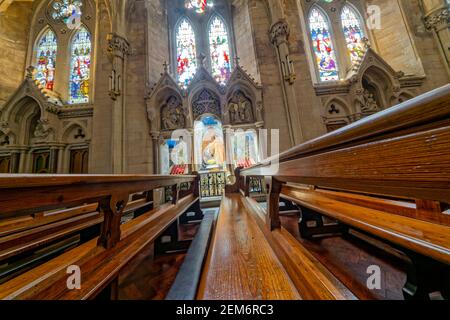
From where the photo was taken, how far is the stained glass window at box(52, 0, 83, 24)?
778 cm

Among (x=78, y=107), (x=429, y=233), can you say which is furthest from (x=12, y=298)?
(x=78, y=107)

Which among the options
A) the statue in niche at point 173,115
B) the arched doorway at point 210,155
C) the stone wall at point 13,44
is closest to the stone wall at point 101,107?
the statue in niche at point 173,115

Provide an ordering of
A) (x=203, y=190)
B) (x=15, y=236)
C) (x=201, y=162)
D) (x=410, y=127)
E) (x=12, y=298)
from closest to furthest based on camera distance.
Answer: (x=410, y=127) < (x=12, y=298) < (x=15, y=236) < (x=203, y=190) < (x=201, y=162)

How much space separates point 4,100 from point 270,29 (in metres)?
9.74

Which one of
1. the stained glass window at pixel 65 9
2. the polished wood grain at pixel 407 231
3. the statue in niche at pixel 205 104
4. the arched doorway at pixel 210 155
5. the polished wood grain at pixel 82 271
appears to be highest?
the stained glass window at pixel 65 9

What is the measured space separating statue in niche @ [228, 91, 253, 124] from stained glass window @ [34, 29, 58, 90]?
7174 mm

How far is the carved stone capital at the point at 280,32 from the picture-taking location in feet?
19.7

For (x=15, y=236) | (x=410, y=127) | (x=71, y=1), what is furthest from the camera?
(x=71, y=1)

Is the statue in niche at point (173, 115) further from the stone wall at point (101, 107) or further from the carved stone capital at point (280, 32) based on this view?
the carved stone capital at point (280, 32)

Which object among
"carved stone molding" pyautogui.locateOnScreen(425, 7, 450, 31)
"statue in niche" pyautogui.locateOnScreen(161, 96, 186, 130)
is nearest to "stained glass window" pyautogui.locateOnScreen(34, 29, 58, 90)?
"statue in niche" pyautogui.locateOnScreen(161, 96, 186, 130)

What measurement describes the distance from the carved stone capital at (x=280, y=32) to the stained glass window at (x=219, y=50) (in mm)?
2032

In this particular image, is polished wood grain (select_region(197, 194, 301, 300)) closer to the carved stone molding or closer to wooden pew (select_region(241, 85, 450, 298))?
wooden pew (select_region(241, 85, 450, 298))
